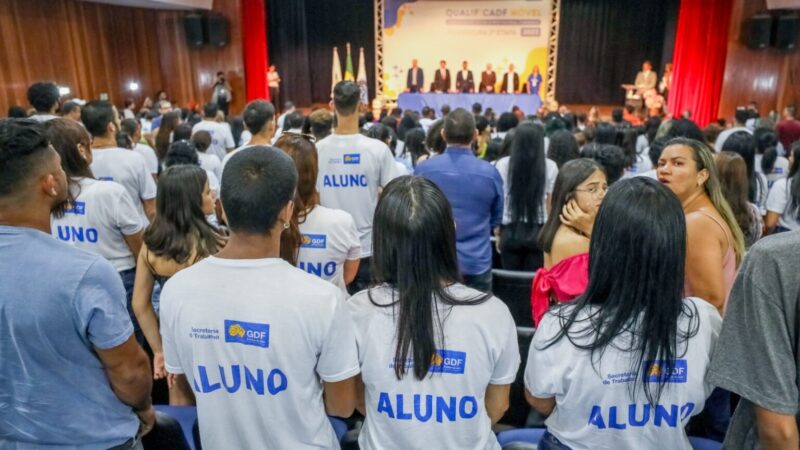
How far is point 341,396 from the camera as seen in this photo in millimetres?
1398

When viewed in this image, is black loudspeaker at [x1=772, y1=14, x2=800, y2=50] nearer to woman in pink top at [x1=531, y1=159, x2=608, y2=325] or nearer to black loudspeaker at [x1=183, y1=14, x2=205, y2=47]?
woman in pink top at [x1=531, y1=159, x2=608, y2=325]

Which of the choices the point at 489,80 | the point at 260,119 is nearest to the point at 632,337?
the point at 260,119

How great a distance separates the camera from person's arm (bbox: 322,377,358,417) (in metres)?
1.38

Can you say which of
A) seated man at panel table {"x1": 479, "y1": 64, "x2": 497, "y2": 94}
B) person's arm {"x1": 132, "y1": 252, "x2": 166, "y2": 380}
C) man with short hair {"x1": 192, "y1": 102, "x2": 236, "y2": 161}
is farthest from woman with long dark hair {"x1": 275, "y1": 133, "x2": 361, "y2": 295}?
seated man at panel table {"x1": 479, "y1": 64, "x2": 497, "y2": 94}

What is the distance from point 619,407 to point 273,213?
3.09 feet

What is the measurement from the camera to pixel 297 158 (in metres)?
2.12

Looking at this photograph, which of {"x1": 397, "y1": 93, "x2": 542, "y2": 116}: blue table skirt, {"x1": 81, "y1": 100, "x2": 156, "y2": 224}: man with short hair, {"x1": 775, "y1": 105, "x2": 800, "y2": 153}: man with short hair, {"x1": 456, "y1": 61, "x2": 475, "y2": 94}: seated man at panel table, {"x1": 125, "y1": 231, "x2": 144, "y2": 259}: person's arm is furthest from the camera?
{"x1": 456, "y1": 61, "x2": 475, "y2": 94}: seated man at panel table

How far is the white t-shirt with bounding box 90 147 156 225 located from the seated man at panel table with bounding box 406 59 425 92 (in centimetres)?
1136

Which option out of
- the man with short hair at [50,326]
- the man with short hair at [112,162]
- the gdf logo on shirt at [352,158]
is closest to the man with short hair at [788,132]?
the gdf logo on shirt at [352,158]

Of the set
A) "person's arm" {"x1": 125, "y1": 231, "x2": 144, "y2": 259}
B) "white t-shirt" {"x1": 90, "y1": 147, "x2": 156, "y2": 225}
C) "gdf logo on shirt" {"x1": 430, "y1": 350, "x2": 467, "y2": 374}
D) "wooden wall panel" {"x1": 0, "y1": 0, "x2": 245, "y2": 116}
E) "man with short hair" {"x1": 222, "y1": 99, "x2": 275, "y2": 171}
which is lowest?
"person's arm" {"x1": 125, "y1": 231, "x2": 144, "y2": 259}

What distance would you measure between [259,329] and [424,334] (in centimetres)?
38

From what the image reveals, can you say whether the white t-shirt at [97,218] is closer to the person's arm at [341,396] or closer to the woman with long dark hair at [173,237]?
the woman with long dark hair at [173,237]

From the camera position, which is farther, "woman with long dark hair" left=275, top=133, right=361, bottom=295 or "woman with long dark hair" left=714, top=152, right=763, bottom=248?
"woman with long dark hair" left=714, top=152, right=763, bottom=248

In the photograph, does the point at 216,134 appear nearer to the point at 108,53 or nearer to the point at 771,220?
the point at 771,220
